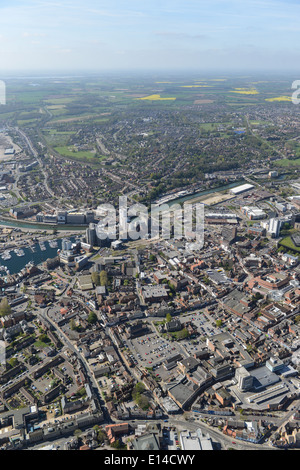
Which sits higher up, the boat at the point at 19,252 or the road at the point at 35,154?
the road at the point at 35,154

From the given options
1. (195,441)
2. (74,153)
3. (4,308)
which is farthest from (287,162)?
(195,441)

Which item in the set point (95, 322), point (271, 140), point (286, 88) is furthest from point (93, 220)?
point (286, 88)

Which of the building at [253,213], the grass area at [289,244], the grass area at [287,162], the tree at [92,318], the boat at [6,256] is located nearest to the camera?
the tree at [92,318]

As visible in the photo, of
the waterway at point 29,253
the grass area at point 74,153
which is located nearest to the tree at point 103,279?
the waterway at point 29,253

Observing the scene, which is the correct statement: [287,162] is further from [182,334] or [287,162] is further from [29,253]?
[182,334]

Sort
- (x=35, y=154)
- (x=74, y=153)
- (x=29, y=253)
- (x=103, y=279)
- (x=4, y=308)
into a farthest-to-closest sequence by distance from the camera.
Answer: (x=74, y=153)
(x=35, y=154)
(x=29, y=253)
(x=103, y=279)
(x=4, y=308)

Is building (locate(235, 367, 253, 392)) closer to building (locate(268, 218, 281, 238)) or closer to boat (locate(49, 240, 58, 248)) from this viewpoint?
building (locate(268, 218, 281, 238))

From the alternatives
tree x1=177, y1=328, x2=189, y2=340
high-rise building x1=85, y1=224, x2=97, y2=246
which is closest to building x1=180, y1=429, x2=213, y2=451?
tree x1=177, y1=328, x2=189, y2=340

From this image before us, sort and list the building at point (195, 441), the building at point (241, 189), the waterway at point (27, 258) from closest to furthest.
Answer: the building at point (195, 441) → the waterway at point (27, 258) → the building at point (241, 189)

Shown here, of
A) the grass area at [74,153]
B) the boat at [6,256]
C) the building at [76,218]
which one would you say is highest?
the grass area at [74,153]

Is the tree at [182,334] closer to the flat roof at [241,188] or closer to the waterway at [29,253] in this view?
the waterway at [29,253]

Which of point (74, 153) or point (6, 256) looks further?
point (74, 153)
